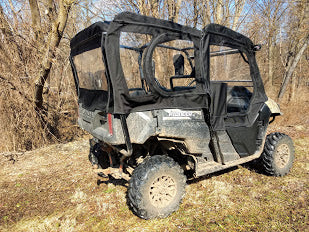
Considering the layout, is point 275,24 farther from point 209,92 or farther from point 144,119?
point 144,119

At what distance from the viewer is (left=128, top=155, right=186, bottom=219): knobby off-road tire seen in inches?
116

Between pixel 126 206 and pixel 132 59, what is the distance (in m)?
2.11

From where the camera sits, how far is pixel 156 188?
122 inches

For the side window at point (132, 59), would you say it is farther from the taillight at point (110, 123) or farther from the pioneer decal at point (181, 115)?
the pioneer decal at point (181, 115)

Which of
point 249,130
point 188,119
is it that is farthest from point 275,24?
point 188,119

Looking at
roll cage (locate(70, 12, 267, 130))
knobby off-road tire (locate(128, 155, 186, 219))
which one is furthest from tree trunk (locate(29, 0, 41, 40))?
knobby off-road tire (locate(128, 155, 186, 219))

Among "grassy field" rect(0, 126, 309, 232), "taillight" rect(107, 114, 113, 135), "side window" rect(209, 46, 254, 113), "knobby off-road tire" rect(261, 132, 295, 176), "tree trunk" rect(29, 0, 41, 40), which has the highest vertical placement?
"tree trunk" rect(29, 0, 41, 40)

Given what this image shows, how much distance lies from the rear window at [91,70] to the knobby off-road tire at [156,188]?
1.16 metres

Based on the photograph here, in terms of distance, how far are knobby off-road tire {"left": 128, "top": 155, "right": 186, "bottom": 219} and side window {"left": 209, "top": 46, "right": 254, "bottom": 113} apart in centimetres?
143

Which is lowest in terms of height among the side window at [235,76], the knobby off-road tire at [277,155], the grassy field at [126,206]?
the grassy field at [126,206]

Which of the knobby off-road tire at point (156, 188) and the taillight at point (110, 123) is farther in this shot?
the knobby off-road tire at point (156, 188)

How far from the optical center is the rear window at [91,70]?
2.83m

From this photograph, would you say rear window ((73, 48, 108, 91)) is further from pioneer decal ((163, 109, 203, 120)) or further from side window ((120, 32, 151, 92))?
pioneer decal ((163, 109, 203, 120))

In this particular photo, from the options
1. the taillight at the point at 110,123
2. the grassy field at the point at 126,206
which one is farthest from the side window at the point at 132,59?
the grassy field at the point at 126,206
